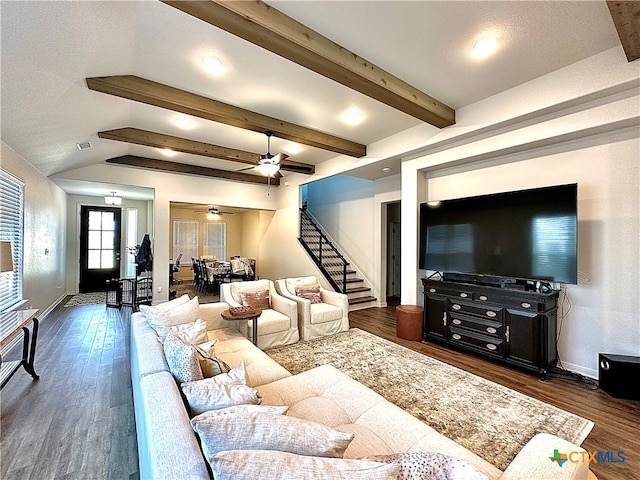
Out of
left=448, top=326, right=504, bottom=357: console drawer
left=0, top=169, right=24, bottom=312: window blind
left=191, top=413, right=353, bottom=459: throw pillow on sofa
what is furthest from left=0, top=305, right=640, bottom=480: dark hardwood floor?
left=191, top=413, right=353, bottom=459: throw pillow on sofa

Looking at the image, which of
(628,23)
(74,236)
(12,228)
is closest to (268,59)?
(628,23)

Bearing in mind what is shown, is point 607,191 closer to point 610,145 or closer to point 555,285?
point 610,145

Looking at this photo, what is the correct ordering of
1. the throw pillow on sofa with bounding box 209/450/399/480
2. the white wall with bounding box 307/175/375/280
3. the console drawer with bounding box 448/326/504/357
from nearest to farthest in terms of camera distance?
the throw pillow on sofa with bounding box 209/450/399/480 → the console drawer with bounding box 448/326/504/357 → the white wall with bounding box 307/175/375/280

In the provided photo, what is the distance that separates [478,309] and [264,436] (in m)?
3.48

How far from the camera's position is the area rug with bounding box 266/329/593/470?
220 cm

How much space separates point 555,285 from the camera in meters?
3.47

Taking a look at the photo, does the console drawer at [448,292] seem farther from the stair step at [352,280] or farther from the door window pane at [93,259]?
the door window pane at [93,259]

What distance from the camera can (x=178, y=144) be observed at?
16.7 ft

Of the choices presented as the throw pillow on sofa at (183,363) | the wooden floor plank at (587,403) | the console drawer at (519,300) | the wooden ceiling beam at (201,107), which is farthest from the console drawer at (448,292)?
the throw pillow on sofa at (183,363)

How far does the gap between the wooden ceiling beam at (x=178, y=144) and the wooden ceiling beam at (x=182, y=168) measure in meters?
1.14

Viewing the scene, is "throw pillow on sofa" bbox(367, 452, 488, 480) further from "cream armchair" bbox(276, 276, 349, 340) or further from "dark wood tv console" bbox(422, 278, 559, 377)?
"cream armchair" bbox(276, 276, 349, 340)

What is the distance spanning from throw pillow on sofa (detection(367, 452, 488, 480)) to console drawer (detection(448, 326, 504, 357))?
309 centimetres

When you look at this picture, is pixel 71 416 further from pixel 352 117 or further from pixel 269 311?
pixel 352 117

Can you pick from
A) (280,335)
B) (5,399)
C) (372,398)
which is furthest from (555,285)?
(5,399)
